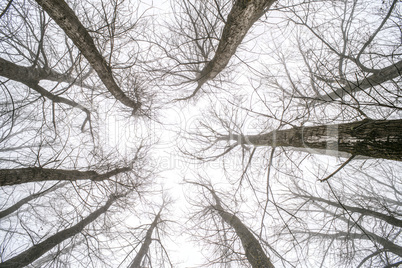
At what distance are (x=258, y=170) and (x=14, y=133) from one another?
7625mm

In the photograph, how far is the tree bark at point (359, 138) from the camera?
5.97 feet

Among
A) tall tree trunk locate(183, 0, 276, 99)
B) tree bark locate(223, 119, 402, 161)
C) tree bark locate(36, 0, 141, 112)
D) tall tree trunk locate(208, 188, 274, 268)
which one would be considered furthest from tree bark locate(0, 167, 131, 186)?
tree bark locate(223, 119, 402, 161)

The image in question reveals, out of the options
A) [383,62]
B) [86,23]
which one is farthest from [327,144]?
[86,23]

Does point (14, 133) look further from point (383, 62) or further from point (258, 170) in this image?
point (383, 62)

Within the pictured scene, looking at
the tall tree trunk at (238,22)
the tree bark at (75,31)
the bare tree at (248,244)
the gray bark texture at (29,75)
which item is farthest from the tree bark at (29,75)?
the bare tree at (248,244)

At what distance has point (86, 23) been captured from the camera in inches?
139

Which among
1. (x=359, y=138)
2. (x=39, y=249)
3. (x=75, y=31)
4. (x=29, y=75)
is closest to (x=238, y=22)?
(x=359, y=138)

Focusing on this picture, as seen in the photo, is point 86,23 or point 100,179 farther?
point 100,179

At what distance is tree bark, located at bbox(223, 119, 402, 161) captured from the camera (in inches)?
71.7

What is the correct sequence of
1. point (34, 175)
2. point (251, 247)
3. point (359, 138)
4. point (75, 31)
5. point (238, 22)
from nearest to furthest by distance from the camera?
point (359, 138)
point (238, 22)
point (75, 31)
point (34, 175)
point (251, 247)

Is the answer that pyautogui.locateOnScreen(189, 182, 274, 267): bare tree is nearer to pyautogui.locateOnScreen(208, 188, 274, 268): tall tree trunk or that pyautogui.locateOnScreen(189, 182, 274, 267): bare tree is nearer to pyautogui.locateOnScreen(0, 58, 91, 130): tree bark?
pyautogui.locateOnScreen(208, 188, 274, 268): tall tree trunk

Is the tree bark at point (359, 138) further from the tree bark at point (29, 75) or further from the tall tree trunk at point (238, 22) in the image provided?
the tree bark at point (29, 75)

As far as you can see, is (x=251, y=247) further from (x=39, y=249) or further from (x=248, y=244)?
(x=39, y=249)

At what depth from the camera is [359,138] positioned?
2.00 meters
